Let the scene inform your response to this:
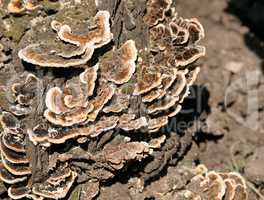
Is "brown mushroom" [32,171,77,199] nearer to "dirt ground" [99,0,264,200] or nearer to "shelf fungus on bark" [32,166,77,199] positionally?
"shelf fungus on bark" [32,166,77,199]

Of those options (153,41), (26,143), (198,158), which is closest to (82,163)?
(26,143)

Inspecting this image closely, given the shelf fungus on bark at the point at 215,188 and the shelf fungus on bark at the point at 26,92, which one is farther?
the shelf fungus on bark at the point at 215,188

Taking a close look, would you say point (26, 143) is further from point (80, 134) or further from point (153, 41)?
point (153, 41)

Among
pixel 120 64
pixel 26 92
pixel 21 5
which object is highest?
pixel 21 5

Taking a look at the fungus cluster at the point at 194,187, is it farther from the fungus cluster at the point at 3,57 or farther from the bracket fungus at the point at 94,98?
the fungus cluster at the point at 3,57

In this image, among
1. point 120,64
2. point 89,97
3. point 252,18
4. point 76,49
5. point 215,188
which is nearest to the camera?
point 76,49

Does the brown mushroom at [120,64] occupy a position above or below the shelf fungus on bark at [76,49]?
below

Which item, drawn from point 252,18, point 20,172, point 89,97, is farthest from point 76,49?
point 252,18

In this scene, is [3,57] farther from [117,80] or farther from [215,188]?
[215,188]

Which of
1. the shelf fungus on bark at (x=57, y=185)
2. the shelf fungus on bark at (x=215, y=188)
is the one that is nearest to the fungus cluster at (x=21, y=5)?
the shelf fungus on bark at (x=57, y=185)
